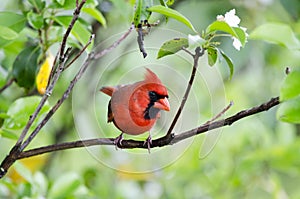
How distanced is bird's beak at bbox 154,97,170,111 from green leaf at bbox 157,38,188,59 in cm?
5

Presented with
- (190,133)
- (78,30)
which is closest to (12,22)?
(78,30)

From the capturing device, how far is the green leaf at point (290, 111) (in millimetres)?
772

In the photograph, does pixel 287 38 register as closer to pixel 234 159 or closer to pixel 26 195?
pixel 26 195

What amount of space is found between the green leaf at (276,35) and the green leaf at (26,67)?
0.46 m

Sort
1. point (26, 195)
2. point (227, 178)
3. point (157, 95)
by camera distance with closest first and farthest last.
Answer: point (157, 95), point (26, 195), point (227, 178)

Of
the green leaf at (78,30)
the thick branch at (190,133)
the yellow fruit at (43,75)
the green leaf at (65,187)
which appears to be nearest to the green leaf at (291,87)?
the thick branch at (190,133)

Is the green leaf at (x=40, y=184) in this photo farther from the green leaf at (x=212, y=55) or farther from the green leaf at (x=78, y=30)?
the green leaf at (x=212, y=55)

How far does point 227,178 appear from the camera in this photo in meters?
1.59

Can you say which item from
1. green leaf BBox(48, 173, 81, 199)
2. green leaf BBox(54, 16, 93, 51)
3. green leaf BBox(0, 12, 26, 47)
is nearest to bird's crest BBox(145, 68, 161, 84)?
green leaf BBox(54, 16, 93, 51)

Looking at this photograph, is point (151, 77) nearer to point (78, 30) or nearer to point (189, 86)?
point (189, 86)

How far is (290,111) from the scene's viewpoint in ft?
2.53

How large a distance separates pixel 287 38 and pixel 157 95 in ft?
0.54

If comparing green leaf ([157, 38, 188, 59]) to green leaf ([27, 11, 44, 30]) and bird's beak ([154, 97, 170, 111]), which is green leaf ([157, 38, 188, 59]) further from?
green leaf ([27, 11, 44, 30])

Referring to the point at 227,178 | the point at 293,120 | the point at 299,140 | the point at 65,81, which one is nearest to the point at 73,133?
the point at 65,81
